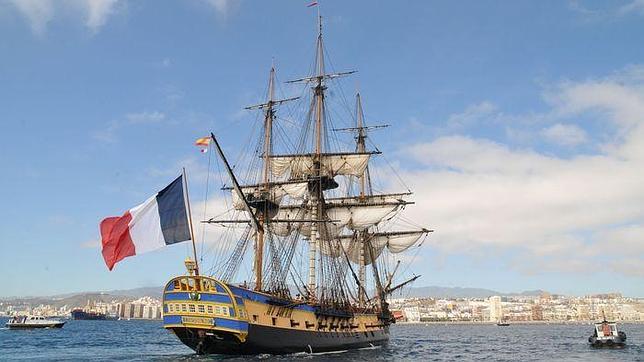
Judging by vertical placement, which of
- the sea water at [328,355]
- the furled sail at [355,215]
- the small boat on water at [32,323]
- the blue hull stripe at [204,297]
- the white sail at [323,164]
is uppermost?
the white sail at [323,164]

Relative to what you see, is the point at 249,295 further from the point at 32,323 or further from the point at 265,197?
the point at 32,323

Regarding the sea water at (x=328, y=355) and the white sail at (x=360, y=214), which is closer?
the sea water at (x=328, y=355)

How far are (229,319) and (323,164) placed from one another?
28.0 meters

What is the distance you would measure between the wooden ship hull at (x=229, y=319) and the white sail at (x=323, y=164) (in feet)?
68.3

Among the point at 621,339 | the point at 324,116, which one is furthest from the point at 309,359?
the point at 621,339

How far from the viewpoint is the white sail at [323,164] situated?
60.0 meters

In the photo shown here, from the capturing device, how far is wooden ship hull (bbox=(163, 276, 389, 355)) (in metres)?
34.9

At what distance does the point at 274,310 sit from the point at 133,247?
44.9 feet

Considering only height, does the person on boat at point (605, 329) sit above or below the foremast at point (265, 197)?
below

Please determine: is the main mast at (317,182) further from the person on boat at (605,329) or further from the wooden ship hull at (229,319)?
the person on boat at (605,329)

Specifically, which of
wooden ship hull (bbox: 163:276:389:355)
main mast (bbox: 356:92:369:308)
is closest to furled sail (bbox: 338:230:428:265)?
main mast (bbox: 356:92:369:308)

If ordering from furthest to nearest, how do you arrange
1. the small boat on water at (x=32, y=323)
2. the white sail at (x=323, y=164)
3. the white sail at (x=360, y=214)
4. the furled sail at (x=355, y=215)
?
the small boat on water at (x=32, y=323) < the white sail at (x=360, y=214) < the furled sail at (x=355, y=215) < the white sail at (x=323, y=164)

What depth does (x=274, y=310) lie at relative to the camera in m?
38.6

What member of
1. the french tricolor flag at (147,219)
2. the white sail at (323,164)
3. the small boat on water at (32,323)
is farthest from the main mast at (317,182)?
the small boat on water at (32,323)
